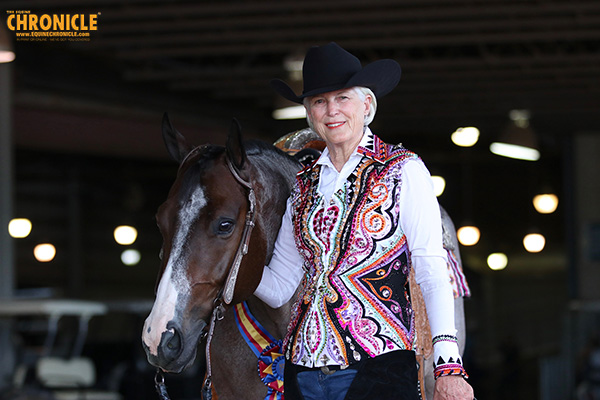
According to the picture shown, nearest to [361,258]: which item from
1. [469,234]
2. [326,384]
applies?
[326,384]

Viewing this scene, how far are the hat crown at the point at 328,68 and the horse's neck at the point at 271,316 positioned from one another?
2.13 feet

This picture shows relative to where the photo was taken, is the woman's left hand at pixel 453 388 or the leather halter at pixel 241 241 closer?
the woman's left hand at pixel 453 388

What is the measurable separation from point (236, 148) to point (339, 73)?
0.33 m

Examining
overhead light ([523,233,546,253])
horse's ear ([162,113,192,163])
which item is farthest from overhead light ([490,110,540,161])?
horse's ear ([162,113,192,163])

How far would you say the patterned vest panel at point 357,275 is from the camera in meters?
1.85

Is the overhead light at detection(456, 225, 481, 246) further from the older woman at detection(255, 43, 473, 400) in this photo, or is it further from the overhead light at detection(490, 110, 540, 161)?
the older woman at detection(255, 43, 473, 400)

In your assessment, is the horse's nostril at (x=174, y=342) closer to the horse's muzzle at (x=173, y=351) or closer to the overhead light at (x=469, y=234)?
the horse's muzzle at (x=173, y=351)

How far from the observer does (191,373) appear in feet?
33.3

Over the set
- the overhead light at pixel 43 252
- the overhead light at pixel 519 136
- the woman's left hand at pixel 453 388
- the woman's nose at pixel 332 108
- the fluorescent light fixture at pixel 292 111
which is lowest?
the overhead light at pixel 43 252

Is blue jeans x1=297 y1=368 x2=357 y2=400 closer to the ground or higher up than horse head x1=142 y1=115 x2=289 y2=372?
closer to the ground

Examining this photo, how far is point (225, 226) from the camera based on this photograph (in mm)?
2018

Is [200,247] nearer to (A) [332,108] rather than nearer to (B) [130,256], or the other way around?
(A) [332,108]

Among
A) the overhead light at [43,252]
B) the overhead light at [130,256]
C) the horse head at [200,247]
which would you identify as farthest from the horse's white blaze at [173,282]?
the overhead light at [130,256]

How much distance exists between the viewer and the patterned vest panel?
1.85m
